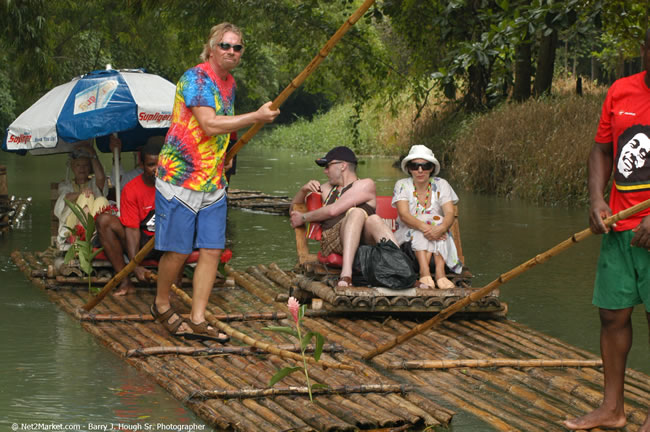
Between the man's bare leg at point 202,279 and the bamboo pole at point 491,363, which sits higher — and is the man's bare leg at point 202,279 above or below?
above

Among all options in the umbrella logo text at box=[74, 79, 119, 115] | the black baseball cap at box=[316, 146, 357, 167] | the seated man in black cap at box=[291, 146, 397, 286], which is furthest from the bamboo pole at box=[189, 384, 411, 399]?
the umbrella logo text at box=[74, 79, 119, 115]

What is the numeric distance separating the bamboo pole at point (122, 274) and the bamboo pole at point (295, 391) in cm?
178

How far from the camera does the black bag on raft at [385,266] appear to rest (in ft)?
24.8

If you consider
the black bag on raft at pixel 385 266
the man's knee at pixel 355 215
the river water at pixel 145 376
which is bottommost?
the river water at pixel 145 376

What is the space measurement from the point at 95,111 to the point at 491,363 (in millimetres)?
4282

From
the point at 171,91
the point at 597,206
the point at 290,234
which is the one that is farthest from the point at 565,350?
the point at 290,234

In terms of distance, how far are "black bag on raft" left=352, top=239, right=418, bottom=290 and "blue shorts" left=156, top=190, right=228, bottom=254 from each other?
50.7 inches

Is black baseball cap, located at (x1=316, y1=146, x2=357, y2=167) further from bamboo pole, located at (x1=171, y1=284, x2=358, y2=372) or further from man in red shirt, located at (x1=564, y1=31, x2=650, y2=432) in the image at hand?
Answer: man in red shirt, located at (x1=564, y1=31, x2=650, y2=432)

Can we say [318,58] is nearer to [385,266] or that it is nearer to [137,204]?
[385,266]

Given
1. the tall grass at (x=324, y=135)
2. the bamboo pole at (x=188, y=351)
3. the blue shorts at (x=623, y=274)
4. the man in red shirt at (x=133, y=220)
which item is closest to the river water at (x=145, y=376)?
the bamboo pole at (x=188, y=351)

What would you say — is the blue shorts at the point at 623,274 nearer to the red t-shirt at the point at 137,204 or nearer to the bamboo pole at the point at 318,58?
the bamboo pole at the point at 318,58

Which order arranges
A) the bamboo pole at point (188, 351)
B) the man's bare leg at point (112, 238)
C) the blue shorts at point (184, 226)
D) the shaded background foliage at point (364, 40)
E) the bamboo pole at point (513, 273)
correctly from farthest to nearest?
the shaded background foliage at point (364, 40) < the man's bare leg at point (112, 238) < the blue shorts at point (184, 226) < the bamboo pole at point (188, 351) < the bamboo pole at point (513, 273)

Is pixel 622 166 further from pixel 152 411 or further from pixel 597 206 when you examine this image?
pixel 152 411

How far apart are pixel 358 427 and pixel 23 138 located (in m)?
5.20
